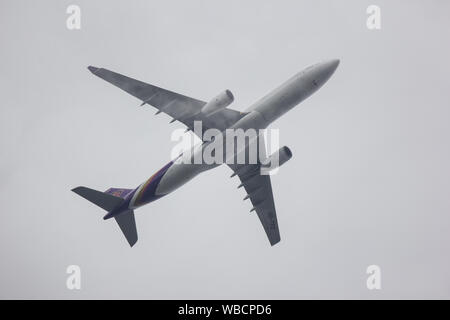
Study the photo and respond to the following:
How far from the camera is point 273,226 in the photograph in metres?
57.8

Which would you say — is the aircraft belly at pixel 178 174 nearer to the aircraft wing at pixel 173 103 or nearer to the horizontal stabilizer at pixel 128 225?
the aircraft wing at pixel 173 103

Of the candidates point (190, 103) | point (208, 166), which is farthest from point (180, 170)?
point (190, 103)

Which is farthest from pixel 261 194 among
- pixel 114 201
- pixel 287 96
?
pixel 114 201

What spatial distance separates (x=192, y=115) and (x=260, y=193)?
1184cm

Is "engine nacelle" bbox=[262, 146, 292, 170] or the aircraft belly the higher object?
"engine nacelle" bbox=[262, 146, 292, 170]

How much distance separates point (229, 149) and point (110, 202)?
1209 centimetres

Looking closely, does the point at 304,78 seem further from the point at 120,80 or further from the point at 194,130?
the point at 120,80

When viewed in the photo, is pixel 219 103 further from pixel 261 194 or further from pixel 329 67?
pixel 261 194

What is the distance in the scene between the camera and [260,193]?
57.0 m

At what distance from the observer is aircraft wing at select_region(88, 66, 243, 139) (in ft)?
159

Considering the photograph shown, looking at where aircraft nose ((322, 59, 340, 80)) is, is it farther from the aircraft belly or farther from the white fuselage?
the aircraft belly

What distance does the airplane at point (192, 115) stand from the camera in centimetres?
4684

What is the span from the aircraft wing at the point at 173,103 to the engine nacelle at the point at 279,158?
15.3ft

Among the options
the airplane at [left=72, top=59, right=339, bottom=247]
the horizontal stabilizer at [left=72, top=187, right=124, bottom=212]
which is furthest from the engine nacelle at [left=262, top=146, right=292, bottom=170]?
the horizontal stabilizer at [left=72, top=187, right=124, bottom=212]
